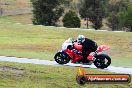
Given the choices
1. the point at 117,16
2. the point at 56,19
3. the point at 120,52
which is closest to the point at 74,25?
the point at 56,19

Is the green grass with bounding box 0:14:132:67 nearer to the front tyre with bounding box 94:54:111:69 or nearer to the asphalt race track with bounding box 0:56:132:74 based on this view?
the asphalt race track with bounding box 0:56:132:74

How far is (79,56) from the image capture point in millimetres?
21234

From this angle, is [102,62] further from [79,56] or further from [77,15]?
[77,15]

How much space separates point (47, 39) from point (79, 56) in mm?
15499

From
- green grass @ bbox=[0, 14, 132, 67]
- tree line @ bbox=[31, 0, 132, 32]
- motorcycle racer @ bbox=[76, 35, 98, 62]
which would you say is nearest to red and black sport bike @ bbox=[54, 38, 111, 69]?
motorcycle racer @ bbox=[76, 35, 98, 62]

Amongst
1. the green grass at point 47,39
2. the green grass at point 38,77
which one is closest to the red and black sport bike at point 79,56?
the green grass at point 38,77

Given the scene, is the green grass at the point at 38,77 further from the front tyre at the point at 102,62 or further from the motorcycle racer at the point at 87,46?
the motorcycle racer at the point at 87,46

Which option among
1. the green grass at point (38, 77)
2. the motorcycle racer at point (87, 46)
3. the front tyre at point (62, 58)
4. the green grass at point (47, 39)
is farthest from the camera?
the green grass at point (47, 39)

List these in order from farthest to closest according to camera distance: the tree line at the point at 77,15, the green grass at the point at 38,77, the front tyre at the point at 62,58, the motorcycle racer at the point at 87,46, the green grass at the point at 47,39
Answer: the tree line at the point at 77,15 → the green grass at the point at 47,39 → the front tyre at the point at 62,58 → the motorcycle racer at the point at 87,46 → the green grass at the point at 38,77

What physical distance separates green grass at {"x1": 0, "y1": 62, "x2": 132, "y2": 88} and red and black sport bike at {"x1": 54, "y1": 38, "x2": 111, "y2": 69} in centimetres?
82

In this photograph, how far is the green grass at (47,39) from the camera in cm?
3118

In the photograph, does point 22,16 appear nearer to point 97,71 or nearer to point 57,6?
point 57,6

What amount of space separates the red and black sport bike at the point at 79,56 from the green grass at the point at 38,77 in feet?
2.68

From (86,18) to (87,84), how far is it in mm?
54352
